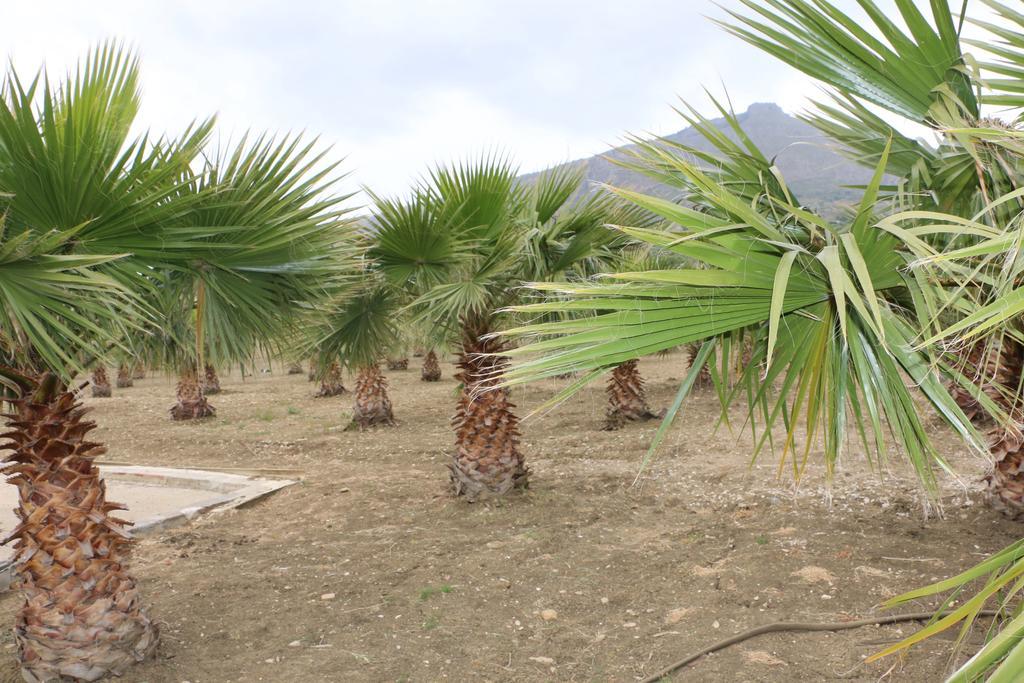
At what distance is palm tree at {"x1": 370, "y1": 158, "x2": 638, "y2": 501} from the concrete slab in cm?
242

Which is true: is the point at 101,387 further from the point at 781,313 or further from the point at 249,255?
the point at 781,313

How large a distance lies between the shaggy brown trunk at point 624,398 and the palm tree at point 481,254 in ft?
12.0

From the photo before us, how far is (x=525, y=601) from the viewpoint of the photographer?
465 cm

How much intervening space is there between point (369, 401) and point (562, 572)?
684 cm

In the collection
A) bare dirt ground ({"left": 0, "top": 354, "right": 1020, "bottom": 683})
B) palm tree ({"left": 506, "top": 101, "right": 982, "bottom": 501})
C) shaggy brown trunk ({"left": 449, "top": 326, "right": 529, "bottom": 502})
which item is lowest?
bare dirt ground ({"left": 0, "top": 354, "right": 1020, "bottom": 683})

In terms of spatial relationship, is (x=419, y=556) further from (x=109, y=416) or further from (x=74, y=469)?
(x=109, y=416)

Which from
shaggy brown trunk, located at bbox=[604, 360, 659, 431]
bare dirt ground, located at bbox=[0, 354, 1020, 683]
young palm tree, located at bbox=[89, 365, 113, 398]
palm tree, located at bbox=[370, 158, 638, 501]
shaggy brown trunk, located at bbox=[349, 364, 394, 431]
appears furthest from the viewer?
young palm tree, located at bbox=[89, 365, 113, 398]

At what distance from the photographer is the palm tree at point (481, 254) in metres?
5.41

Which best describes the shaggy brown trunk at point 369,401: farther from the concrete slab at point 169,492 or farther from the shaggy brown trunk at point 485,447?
the shaggy brown trunk at point 485,447

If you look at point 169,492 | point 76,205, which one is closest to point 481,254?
point 76,205

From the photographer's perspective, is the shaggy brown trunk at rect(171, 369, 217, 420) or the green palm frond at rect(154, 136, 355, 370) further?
the shaggy brown trunk at rect(171, 369, 217, 420)

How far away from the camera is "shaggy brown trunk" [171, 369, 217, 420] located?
512 inches

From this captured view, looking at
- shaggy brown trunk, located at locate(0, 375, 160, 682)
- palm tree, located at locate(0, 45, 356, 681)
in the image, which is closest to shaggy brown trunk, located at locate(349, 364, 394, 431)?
palm tree, located at locate(0, 45, 356, 681)

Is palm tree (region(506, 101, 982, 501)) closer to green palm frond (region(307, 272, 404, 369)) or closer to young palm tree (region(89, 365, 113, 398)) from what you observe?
green palm frond (region(307, 272, 404, 369))
